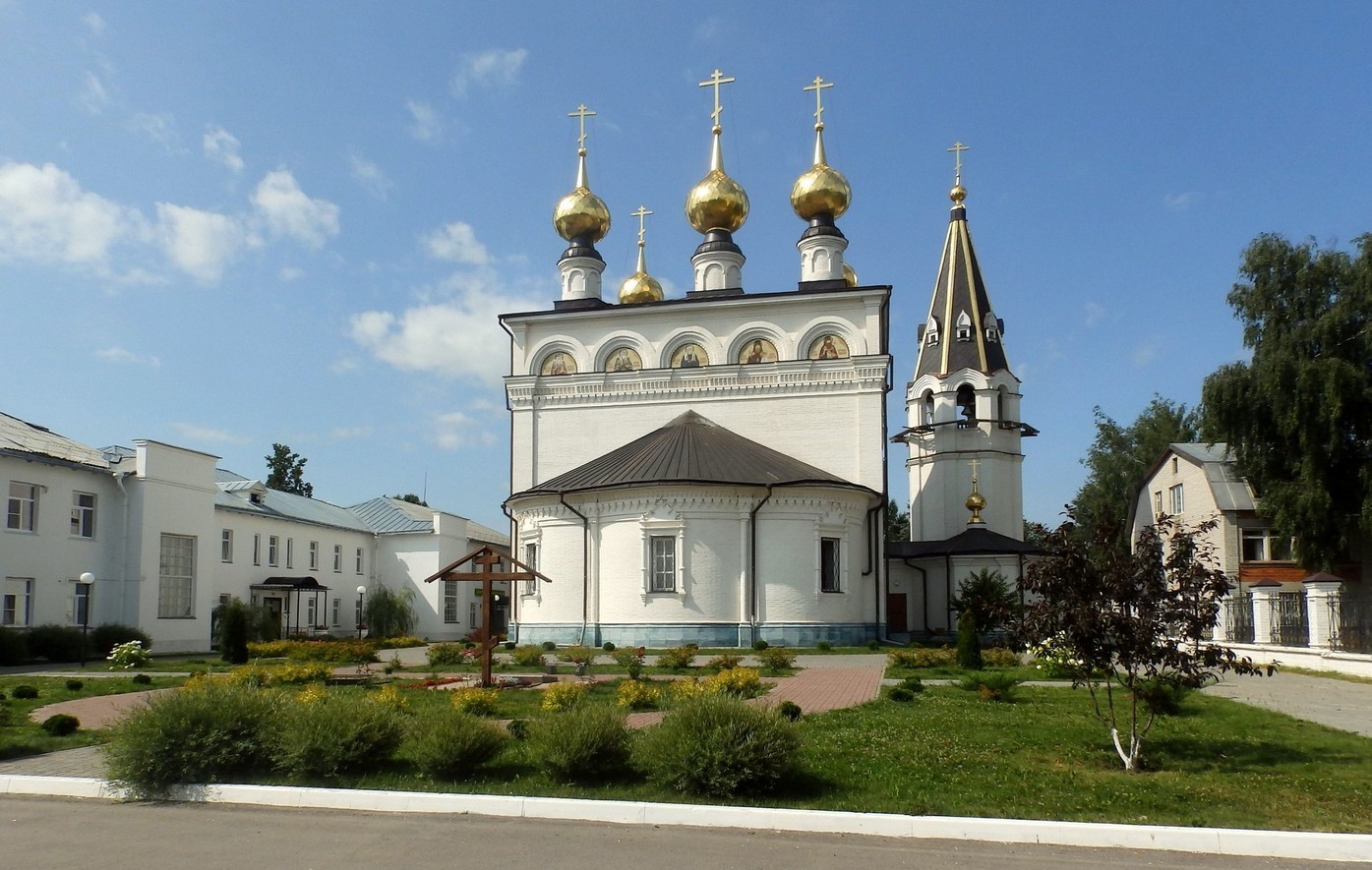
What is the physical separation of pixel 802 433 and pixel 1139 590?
21718mm

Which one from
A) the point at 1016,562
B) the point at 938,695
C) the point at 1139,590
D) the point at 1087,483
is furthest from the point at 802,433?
the point at 1087,483

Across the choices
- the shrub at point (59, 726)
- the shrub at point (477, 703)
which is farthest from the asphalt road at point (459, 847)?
the shrub at point (477, 703)

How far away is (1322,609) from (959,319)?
60.8 ft

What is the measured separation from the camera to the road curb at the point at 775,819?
6759mm

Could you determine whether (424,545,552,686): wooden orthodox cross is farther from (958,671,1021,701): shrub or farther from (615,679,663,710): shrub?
(958,671,1021,701): shrub

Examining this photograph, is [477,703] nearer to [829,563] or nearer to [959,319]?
[829,563]

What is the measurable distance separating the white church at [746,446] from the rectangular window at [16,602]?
12117 mm

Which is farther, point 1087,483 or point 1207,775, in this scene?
point 1087,483

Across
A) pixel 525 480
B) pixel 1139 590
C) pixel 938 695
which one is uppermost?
pixel 525 480

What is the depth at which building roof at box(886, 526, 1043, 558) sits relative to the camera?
31.9 m

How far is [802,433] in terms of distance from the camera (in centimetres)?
3062

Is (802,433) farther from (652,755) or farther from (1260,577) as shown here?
(652,755)

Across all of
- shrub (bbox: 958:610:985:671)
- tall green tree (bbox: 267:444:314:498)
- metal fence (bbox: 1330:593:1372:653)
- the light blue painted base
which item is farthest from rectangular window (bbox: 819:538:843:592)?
tall green tree (bbox: 267:444:314:498)

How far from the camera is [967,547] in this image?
107 feet
